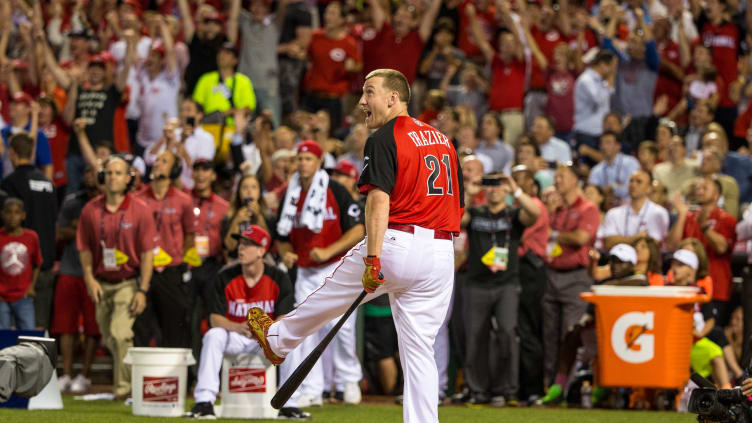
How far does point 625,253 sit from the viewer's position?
11664 millimetres

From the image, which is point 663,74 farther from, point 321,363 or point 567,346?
point 321,363

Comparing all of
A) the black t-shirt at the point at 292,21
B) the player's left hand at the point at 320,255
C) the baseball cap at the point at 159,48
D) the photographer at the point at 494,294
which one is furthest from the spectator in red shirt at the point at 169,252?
the black t-shirt at the point at 292,21

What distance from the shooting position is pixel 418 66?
17.8 meters

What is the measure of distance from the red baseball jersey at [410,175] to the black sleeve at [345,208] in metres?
4.02

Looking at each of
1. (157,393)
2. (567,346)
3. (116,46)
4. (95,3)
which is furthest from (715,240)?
(95,3)

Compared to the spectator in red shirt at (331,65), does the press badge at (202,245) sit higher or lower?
lower

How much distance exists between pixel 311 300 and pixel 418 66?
35.0 ft

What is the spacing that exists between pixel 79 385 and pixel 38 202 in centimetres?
214

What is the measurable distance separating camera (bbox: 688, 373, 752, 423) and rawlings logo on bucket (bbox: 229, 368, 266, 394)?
432 centimetres

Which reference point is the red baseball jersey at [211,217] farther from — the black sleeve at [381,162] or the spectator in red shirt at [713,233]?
the black sleeve at [381,162]

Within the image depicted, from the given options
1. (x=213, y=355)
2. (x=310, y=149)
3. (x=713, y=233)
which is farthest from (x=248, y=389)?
(x=713, y=233)

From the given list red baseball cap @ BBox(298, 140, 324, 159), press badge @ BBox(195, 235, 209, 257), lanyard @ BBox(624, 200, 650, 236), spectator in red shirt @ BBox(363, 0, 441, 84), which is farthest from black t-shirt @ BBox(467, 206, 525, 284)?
spectator in red shirt @ BBox(363, 0, 441, 84)

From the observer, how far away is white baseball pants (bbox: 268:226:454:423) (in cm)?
706

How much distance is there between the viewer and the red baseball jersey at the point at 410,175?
711cm
